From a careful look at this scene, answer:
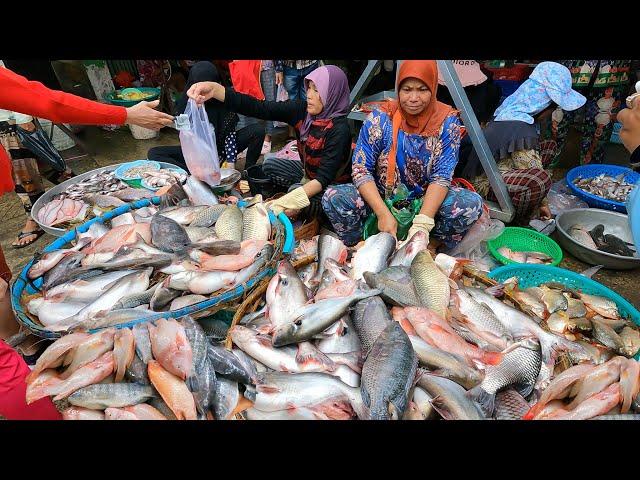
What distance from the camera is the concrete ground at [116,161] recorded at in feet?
12.9

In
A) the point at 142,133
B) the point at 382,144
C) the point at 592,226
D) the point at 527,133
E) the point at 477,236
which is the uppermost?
the point at 382,144

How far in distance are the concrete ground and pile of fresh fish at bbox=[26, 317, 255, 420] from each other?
3.21 metres

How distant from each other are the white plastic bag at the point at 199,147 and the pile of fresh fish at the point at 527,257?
2.85 meters

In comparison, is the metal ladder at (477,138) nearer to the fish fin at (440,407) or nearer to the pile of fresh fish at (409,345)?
the pile of fresh fish at (409,345)

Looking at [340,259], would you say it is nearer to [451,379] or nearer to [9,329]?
[451,379]

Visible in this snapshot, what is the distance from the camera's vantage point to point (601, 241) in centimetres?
417

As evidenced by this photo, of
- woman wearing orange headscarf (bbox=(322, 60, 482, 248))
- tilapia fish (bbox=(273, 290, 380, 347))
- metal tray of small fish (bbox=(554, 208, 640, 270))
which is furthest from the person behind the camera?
metal tray of small fish (bbox=(554, 208, 640, 270))

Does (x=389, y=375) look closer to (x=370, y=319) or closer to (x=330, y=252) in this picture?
(x=370, y=319)

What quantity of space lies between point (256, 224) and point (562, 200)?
417 cm

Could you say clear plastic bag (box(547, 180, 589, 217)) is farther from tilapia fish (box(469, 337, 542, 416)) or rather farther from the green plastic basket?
tilapia fish (box(469, 337, 542, 416))

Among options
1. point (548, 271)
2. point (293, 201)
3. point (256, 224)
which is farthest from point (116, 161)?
point (548, 271)

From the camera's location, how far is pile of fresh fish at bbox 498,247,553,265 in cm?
374

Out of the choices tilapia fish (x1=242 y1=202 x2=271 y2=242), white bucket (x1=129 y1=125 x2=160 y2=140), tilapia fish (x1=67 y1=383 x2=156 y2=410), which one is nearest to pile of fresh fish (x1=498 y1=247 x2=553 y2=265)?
tilapia fish (x1=242 y1=202 x2=271 y2=242)

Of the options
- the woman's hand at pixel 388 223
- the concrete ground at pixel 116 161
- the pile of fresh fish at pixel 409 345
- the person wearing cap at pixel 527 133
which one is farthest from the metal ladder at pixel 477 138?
the pile of fresh fish at pixel 409 345
